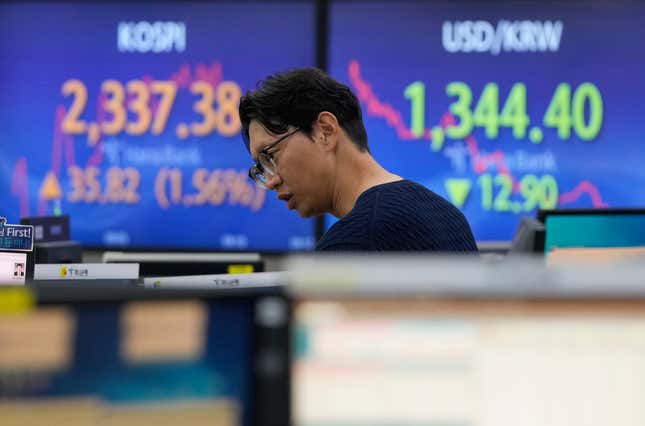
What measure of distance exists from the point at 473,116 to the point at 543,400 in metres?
2.98

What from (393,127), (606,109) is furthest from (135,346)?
A: (606,109)

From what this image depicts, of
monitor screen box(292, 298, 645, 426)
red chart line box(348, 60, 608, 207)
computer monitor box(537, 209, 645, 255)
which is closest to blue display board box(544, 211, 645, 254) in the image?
computer monitor box(537, 209, 645, 255)

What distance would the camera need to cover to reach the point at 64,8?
12.9ft

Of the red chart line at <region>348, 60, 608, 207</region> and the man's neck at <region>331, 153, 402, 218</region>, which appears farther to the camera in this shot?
the red chart line at <region>348, 60, 608, 207</region>

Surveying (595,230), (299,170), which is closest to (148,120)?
(595,230)

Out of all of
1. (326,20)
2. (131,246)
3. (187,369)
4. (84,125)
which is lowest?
(131,246)

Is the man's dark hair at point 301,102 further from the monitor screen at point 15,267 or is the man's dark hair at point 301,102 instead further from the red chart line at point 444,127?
the red chart line at point 444,127

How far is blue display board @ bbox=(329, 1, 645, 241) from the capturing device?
3.72m

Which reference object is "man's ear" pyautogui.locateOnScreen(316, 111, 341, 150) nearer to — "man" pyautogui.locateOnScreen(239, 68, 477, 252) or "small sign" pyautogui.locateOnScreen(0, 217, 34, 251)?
"man" pyautogui.locateOnScreen(239, 68, 477, 252)

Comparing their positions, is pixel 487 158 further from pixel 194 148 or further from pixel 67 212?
pixel 67 212

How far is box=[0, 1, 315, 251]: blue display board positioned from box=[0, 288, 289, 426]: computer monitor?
2.96m

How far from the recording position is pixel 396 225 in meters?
1.50

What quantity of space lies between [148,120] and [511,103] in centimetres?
161

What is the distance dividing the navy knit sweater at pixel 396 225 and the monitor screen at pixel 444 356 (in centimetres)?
63
